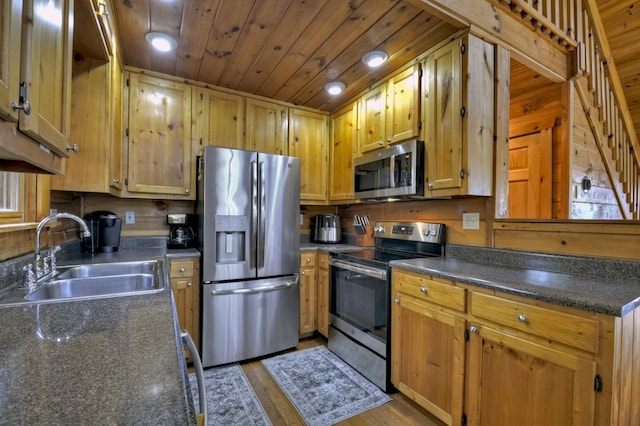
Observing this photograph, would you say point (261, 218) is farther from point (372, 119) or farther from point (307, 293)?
point (372, 119)

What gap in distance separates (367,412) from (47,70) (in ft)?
7.14

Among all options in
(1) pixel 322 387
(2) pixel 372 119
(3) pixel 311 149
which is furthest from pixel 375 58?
(1) pixel 322 387

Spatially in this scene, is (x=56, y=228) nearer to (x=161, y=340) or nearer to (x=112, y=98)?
(x=112, y=98)

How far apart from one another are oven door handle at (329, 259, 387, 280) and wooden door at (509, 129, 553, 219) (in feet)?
5.39

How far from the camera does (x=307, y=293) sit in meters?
2.88

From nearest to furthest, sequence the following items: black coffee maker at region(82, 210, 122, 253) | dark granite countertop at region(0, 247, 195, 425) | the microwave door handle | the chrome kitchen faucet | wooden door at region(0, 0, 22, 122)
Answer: dark granite countertop at region(0, 247, 195, 425)
wooden door at region(0, 0, 22, 122)
the chrome kitchen faucet
black coffee maker at region(82, 210, 122, 253)
the microwave door handle

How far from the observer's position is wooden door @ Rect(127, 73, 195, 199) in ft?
8.09

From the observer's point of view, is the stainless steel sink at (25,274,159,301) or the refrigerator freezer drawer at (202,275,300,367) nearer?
the stainless steel sink at (25,274,159,301)

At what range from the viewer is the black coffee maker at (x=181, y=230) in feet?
8.87

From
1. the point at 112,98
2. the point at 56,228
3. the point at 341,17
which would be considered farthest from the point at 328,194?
the point at 56,228

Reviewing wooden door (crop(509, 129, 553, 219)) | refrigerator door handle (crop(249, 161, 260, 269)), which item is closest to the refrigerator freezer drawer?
refrigerator door handle (crop(249, 161, 260, 269))

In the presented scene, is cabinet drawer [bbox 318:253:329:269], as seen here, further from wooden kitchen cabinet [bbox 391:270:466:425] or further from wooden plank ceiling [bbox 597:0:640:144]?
wooden plank ceiling [bbox 597:0:640:144]

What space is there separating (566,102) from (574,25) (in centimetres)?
58

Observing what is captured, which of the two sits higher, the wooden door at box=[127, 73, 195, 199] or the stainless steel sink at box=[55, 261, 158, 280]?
the wooden door at box=[127, 73, 195, 199]
